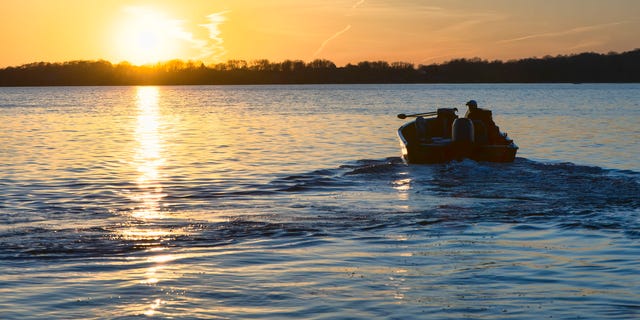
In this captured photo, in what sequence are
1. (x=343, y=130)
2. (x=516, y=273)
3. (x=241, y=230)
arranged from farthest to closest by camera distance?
(x=343, y=130)
(x=241, y=230)
(x=516, y=273)

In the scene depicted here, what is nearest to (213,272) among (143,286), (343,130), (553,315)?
(143,286)

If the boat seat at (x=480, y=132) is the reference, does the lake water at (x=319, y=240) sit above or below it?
below

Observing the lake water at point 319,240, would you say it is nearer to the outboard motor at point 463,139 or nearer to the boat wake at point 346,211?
the boat wake at point 346,211

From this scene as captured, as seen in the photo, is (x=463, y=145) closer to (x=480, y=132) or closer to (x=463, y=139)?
(x=463, y=139)

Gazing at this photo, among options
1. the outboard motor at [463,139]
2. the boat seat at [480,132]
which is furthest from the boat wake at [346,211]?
the boat seat at [480,132]

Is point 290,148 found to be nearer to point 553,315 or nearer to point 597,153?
point 597,153

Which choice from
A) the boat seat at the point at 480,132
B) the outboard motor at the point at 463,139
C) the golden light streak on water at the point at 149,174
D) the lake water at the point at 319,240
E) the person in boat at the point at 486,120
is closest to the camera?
the lake water at the point at 319,240

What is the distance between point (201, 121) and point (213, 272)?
63412mm

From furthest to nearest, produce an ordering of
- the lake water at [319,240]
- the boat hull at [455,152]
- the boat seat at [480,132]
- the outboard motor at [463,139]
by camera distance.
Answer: the boat seat at [480,132] < the boat hull at [455,152] < the outboard motor at [463,139] < the lake water at [319,240]

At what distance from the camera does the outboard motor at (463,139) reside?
29.2 meters

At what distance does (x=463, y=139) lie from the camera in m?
29.2

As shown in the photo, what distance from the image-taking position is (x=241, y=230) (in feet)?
56.5

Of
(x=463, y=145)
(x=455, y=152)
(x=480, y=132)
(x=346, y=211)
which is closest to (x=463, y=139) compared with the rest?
(x=463, y=145)

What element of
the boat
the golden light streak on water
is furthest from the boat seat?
the golden light streak on water
